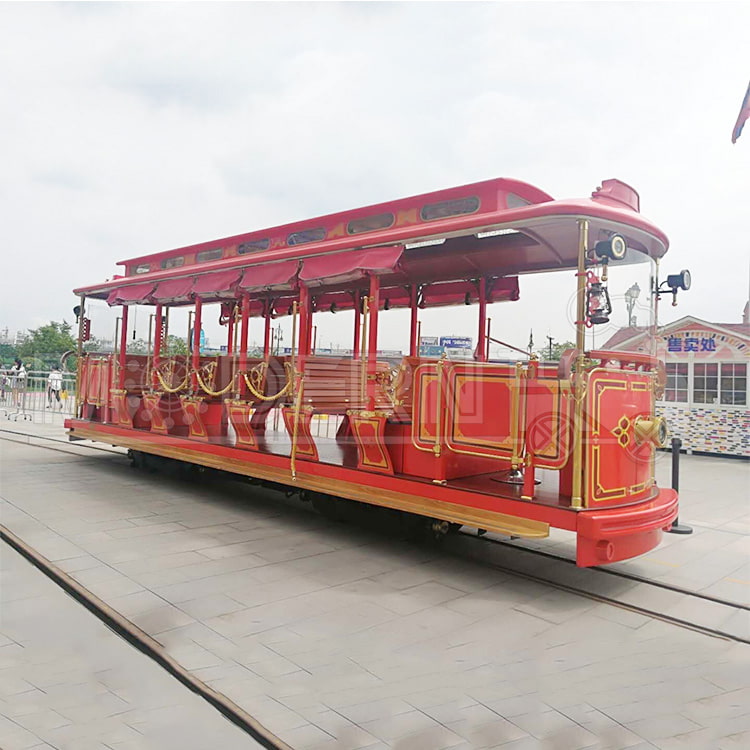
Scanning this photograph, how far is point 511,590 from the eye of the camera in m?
4.66

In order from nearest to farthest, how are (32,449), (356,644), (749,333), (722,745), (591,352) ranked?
(722,745), (356,644), (591,352), (32,449), (749,333)

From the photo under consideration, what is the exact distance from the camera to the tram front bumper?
419cm

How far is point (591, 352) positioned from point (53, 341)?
39.3 m

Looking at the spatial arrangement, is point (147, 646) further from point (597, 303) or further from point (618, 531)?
point (597, 303)

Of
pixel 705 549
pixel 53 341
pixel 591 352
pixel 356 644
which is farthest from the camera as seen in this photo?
pixel 53 341

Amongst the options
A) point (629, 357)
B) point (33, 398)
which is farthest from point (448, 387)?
point (33, 398)

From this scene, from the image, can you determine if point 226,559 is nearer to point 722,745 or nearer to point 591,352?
point 591,352

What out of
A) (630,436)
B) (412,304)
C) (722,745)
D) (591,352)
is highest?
(412,304)

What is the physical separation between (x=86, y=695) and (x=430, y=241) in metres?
3.90

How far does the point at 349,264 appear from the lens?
5.70m

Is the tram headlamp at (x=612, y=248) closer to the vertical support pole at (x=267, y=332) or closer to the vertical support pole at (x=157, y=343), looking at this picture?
the vertical support pole at (x=267, y=332)

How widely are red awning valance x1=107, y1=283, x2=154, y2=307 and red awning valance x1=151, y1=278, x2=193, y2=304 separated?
0.18 metres

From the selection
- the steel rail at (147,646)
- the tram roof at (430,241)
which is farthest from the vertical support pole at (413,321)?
the steel rail at (147,646)

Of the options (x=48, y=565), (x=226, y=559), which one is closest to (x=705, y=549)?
(x=226, y=559)
